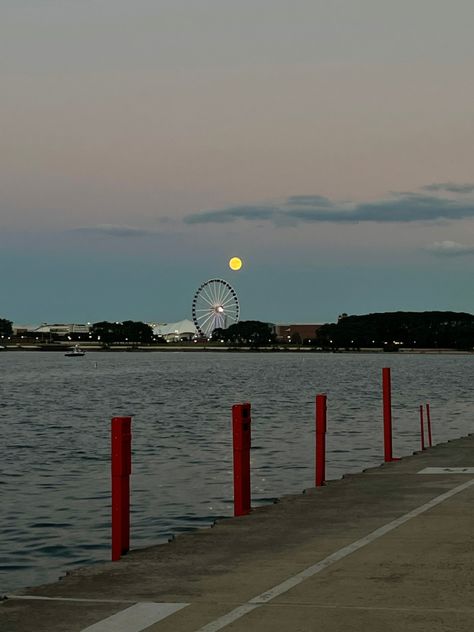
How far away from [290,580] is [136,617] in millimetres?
2080

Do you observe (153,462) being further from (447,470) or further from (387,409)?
(447,470)

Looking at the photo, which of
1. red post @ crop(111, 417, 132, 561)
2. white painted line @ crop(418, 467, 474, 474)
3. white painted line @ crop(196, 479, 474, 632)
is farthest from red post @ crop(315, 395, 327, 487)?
red post @ crop(111, 417, 132, 561)

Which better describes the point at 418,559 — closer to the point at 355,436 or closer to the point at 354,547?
the point at 354,547

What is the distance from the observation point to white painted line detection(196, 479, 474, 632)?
10281mm

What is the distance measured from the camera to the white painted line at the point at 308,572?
33.7ft

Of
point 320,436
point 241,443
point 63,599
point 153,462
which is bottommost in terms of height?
point 153,462

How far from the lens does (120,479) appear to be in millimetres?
14391

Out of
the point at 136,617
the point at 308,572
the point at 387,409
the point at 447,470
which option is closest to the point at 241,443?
the point at 308,572

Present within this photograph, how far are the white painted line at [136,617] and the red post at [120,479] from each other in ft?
11.2

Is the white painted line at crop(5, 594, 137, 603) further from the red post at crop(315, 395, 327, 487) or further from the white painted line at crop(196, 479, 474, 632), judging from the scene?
the red post at crop(315, 395, 327, 487)

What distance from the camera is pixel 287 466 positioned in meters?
35.0

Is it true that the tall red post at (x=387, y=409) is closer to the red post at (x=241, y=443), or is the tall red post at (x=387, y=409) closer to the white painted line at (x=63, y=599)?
the red post at (x=241, y=443)

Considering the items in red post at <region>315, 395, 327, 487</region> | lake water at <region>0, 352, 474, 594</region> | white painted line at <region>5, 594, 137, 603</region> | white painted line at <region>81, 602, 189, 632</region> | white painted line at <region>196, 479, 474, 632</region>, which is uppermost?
red post at <region>315, 395, 327, 487</region>

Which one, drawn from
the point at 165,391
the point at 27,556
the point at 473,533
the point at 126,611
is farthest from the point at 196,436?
the point at 165,391
